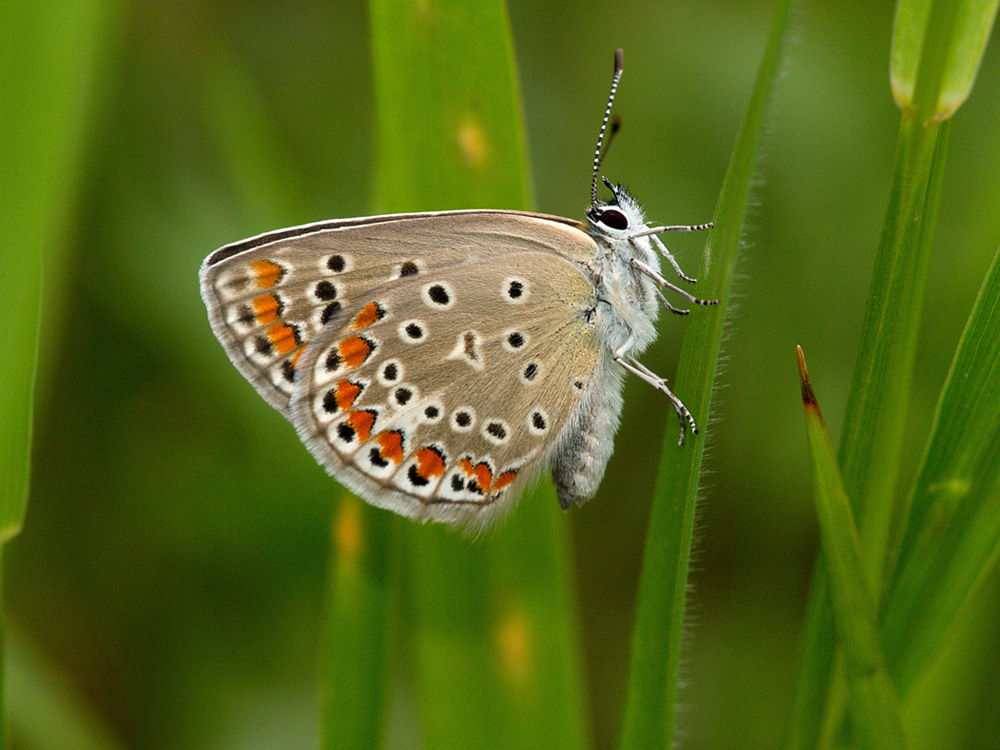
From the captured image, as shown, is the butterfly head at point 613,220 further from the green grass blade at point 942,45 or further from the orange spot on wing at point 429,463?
the green grass blade at point 942,45

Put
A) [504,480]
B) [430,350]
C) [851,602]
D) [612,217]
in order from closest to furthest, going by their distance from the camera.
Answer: [851,602], [504,480], [430,350], [612,217]

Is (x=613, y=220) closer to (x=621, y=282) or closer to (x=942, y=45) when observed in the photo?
(x=621, y=282)

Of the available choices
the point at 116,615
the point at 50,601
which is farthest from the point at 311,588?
the point at 50,601

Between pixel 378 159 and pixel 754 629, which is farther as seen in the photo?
pixel 754 629

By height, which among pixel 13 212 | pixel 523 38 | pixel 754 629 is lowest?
pixel 754 629

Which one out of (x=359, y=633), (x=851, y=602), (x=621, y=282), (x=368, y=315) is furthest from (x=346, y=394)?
(x=851, y=602)

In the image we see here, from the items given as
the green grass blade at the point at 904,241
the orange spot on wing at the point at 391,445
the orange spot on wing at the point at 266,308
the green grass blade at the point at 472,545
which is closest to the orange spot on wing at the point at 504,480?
the green grass blade at the point at 472,545

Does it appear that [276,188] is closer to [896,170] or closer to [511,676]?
[511,676]
